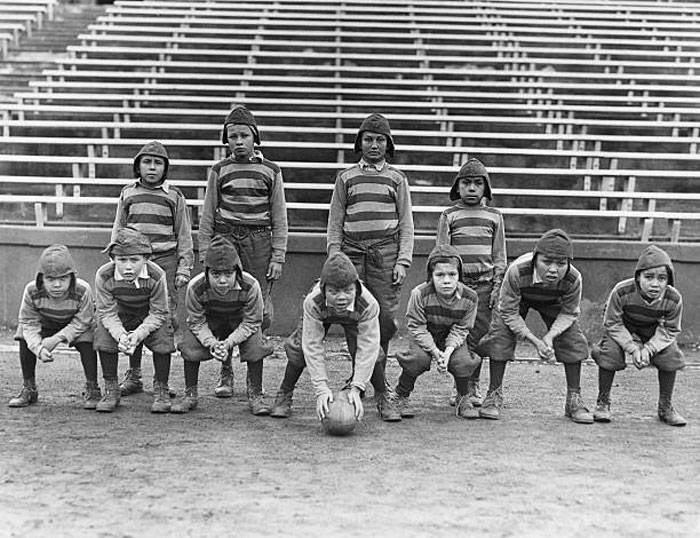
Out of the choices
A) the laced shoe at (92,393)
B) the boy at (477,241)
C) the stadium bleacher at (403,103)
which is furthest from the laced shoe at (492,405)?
the stadium bleacher at (403,103)

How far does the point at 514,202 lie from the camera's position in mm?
8023

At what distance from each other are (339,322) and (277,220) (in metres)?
1.12

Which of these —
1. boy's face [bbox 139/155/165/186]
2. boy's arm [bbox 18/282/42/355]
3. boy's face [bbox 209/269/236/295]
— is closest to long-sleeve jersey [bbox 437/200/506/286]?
boy's face [bbox 209/269/236/295]

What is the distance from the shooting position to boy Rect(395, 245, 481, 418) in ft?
15.6

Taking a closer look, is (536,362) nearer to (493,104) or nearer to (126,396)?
(126,396)

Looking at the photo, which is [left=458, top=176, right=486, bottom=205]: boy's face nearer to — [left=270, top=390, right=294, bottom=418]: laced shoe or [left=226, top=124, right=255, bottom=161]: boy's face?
[left=226, top=124, right=255, bottom=161]: boy's face

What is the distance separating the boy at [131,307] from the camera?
484 centimetres

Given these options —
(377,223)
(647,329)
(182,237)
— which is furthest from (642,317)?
(182,237)

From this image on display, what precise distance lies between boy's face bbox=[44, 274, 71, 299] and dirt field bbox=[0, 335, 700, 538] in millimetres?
712

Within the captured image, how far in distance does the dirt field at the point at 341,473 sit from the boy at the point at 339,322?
232 millimetres

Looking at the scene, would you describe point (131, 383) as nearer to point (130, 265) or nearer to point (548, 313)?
point (130, 265)

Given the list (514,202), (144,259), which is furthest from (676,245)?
(144,259)

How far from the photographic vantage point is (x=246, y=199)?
5.42m

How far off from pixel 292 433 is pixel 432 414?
97cm
